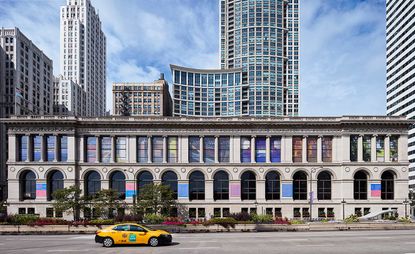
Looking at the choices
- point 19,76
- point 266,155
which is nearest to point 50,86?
point 19,76

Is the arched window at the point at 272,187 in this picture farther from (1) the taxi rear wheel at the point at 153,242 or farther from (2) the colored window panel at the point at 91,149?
(1) the taxi rear wheel at the point at 153,242

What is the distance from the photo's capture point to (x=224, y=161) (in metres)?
59.0

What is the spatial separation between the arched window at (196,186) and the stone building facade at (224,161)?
0.61ft

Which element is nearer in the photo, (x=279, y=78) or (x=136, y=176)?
(x=136, y=176)

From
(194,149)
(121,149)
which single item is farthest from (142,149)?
(194,149)

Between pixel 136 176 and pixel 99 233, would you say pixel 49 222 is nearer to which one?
pixel 99 233

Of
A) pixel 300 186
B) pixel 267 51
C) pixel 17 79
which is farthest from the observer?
pixel 267 51

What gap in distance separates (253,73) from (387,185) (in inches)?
4336

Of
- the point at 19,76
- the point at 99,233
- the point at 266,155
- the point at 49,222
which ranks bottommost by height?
the point at 49,222

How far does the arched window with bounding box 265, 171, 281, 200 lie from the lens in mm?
58375

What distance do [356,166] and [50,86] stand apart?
407 ft

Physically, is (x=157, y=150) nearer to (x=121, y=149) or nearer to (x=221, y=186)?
(x=121, y=149)

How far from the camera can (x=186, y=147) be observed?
5850 cm

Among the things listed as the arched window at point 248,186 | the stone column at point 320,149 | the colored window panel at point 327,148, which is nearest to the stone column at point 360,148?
the colored window panel at point 327,148
